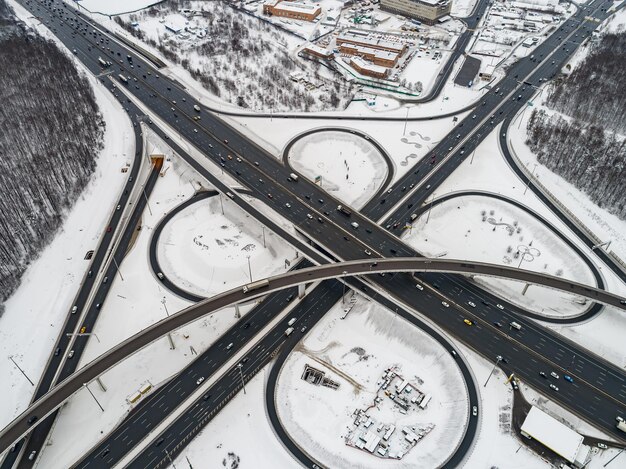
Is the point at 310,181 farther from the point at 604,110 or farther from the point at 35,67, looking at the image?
the point at 35,67

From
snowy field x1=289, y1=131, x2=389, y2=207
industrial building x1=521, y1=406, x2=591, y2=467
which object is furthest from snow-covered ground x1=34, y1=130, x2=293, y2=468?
industrial building x1=521, y1=406, x2=591, y2=467

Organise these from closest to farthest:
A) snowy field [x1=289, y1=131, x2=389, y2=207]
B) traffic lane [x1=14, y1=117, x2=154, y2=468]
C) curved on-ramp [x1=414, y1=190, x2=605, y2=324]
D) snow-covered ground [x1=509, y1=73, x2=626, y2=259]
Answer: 1. traffic lane [x1=14, y1=117, x2=154, y2=468]
2. curved on-ramp [x1=414, y1=190, x2=605, y2=324]
3. snow-covered ground [x1=509, y1=73, x2=626, y2=259]
4. snowy field [x1=289, y1=131, x2=389, y2=207]

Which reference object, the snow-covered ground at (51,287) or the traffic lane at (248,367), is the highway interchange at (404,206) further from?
the traffic lane at (248,367)

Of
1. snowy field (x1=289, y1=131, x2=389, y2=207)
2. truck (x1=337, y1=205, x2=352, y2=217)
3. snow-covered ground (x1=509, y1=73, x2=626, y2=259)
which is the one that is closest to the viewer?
snow-covered ground (x1=509, y1=73, x2=626, y2=259)

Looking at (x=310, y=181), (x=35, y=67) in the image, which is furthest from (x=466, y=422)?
(x=35, y=67)

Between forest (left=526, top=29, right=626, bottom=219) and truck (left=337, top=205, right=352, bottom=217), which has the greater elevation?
forest (left=526, top=29, right=626, bottom=219)

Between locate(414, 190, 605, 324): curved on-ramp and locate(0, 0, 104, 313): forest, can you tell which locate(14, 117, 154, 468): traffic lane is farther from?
locate(414, 190, 605, 324): curved on-ramp

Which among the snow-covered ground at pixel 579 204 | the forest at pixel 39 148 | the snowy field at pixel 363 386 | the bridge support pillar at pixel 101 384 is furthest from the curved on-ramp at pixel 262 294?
the forest at pixel 39 148

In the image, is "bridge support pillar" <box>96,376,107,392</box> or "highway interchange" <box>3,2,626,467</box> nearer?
"bridge support pillar" <box>96,376,107,392</box>
